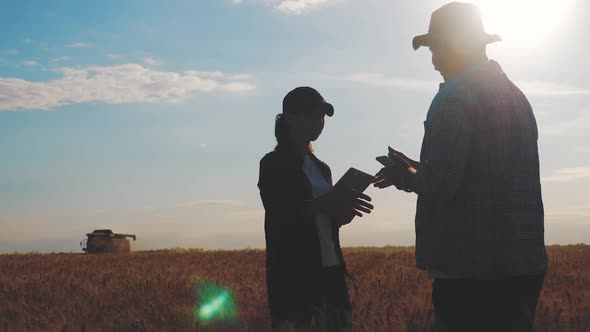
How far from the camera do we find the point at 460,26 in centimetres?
273

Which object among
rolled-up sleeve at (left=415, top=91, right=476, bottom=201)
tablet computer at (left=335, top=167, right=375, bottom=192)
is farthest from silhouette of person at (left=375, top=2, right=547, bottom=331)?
tablet computer at (left=335, top=167, right=375, bottom=192)

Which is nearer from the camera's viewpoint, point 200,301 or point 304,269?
point 304,269

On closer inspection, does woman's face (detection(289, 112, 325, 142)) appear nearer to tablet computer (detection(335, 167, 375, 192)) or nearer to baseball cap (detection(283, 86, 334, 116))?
baseball cap (detection(283, 86, 334, 116))

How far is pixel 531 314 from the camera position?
8.91 ft

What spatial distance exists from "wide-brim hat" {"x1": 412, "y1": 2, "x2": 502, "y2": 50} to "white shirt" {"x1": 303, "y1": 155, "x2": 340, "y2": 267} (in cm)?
132

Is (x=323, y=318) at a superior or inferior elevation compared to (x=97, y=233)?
inferior

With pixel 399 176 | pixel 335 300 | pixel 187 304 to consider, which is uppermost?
pixel 399 176

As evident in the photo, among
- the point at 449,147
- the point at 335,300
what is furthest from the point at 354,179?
the point at 449,147

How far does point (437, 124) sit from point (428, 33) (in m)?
0.50

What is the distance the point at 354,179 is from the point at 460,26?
3.76 ft

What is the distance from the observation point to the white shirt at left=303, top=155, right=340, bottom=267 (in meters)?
3.72

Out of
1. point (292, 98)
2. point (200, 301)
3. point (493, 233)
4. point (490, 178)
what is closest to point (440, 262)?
point (493, 233)

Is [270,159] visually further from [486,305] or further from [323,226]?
[486,305]

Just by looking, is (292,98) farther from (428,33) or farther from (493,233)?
(493,233)
